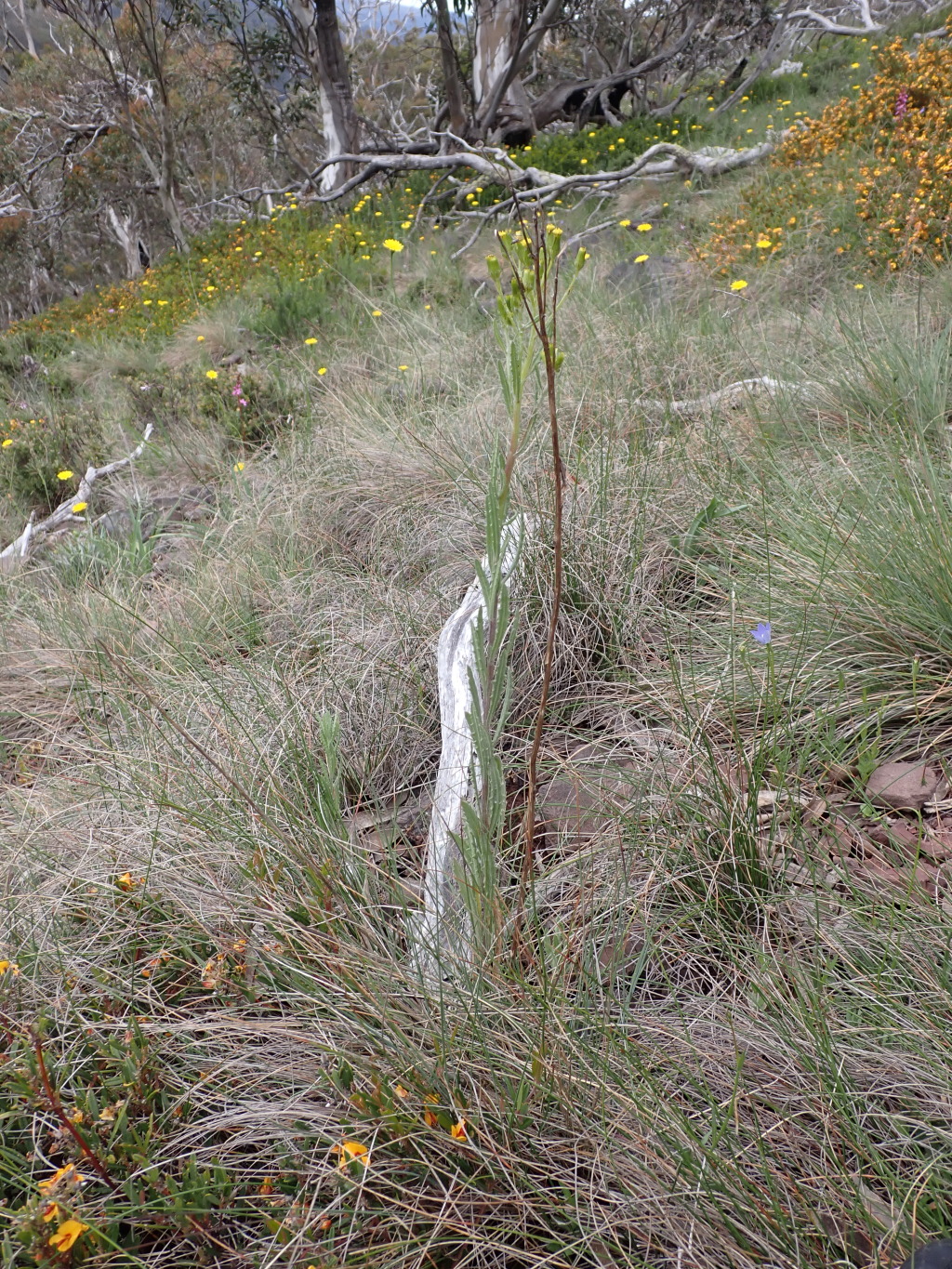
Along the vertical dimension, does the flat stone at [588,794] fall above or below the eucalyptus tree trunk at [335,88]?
below

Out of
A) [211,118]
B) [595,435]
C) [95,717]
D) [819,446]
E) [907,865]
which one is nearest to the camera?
[907,865]

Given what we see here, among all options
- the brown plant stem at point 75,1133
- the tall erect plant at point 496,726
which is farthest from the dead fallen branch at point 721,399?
the brown plant stem at point 75,1133

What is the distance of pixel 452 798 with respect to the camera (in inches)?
74.6

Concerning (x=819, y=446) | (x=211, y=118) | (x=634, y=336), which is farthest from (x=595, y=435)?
(x=211, y=118)

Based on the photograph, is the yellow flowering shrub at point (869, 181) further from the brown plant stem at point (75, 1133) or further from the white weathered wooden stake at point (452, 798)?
the brown plant stem at point (75, 1133)

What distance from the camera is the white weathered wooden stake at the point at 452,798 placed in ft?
5.07

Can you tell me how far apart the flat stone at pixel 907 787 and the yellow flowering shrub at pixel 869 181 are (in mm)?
3649

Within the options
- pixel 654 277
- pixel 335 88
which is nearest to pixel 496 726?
pixel 654 277

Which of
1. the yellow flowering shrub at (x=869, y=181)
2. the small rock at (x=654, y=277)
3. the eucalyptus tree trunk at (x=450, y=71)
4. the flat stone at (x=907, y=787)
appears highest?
the eucalyptus tree trunk at (x=450, y=71)

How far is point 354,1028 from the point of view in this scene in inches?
56.4

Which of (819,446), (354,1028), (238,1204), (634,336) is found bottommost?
(238,1204)

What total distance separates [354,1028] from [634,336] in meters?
3.73

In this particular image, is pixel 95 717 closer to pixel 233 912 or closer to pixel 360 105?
pixel 233 912

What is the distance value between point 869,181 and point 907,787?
4765 mm
